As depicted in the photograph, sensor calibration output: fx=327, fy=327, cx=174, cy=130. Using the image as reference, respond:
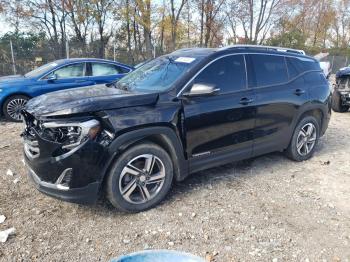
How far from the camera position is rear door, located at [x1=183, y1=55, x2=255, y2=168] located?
3.85 m

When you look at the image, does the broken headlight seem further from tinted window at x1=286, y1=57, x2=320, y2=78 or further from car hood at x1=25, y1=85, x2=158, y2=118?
tinted window at x1=286, y1=57, x2=320, y2=78

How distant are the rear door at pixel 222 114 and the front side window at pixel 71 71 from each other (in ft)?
17.2

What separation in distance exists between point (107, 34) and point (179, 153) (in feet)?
72.2

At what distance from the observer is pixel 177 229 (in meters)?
3.34

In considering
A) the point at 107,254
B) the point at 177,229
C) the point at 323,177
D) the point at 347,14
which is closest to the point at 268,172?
the point at 323,177

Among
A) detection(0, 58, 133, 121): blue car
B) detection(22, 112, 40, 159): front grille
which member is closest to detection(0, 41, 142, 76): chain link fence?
detection(0, 58, 133, 121): blue car

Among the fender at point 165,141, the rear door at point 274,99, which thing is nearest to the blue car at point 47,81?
the rear door at point 274,99

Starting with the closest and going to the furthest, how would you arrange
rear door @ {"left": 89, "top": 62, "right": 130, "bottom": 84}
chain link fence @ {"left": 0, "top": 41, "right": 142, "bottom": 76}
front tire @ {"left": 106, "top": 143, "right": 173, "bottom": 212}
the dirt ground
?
the dirt ground < front tire @ {"left": 106, "top": 143, "right": 173, "bottom": 212} < rear door @ {"left": 89, "top": 62, "right": 130, "bottom": 84} < chain link fence @ {"left": 0, "top": 41, "right": 142, "bottom": 76}

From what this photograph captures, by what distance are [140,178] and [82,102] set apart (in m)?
1.01

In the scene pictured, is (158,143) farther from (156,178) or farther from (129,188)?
(129,188)

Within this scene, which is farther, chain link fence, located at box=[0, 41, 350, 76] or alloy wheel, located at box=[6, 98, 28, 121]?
chain link fence, located at box=[0, 41, 350, 76]

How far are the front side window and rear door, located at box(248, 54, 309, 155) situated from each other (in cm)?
529

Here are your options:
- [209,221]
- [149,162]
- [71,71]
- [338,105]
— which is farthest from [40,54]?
[209,221]

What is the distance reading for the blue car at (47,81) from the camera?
7.78 metres
